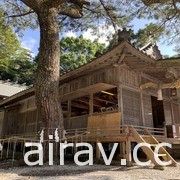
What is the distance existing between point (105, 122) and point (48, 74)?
3231 mm

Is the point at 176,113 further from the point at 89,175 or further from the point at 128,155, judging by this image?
the point at 89,175

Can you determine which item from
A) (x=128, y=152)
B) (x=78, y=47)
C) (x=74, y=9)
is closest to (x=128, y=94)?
(x=128, y=152)

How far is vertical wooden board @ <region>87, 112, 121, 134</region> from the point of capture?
29.0ft

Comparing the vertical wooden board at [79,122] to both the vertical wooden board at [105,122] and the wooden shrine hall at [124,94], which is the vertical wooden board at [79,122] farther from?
the vertical wooden board at [105,122]

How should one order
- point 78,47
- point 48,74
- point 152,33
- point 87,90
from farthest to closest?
point 78,47 → point 152,33 → point 87,90 → point 48,74

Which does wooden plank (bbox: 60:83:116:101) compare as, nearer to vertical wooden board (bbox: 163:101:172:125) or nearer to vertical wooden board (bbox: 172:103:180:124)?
vertical wooden board (bbox: 163:101:172:125)

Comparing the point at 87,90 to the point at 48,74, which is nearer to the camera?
the point at 48,74

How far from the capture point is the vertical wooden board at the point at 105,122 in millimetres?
8852

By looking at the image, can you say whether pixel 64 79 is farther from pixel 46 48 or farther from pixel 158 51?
pixel 158 51

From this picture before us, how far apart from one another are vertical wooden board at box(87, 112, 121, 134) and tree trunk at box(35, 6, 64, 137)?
202 centimetres

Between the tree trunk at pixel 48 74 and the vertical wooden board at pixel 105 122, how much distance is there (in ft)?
6.64

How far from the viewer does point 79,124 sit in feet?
35.4

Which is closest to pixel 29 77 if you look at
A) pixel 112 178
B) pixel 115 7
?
pixel 115 7

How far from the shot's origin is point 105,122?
9.33 meters
